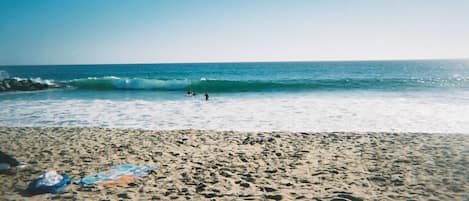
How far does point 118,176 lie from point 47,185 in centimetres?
112

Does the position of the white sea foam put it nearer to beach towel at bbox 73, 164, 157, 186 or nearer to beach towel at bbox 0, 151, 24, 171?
beach towel at bbox 73, 164, 157, 186

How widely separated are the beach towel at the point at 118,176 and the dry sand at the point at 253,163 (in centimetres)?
20

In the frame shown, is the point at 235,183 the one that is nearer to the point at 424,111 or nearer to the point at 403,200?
the point at 403,200

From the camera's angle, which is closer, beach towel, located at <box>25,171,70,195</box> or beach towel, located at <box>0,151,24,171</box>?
beach towel, located at <box>25,171,70,195</box>

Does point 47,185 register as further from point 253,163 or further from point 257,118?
point 257,118

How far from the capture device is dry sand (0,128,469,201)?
5160 mm

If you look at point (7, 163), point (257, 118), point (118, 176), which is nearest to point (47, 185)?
point (118, 176)

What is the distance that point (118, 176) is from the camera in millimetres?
5832

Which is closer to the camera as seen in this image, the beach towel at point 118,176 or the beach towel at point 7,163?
the beach towel at point 118,176

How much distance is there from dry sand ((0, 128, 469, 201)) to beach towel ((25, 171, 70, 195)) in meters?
0.14

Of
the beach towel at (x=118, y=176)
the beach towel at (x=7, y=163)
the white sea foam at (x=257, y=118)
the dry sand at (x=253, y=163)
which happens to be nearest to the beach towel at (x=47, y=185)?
the dry sand at (x=253, y=163)

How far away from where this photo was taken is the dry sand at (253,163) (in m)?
5.16

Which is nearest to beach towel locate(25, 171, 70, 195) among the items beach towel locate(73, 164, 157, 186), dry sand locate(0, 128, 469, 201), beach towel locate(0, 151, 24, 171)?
dry sand locate(0, 128, 469, 201)

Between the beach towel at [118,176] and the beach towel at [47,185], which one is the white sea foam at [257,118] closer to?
the beach towel at [118,176]
